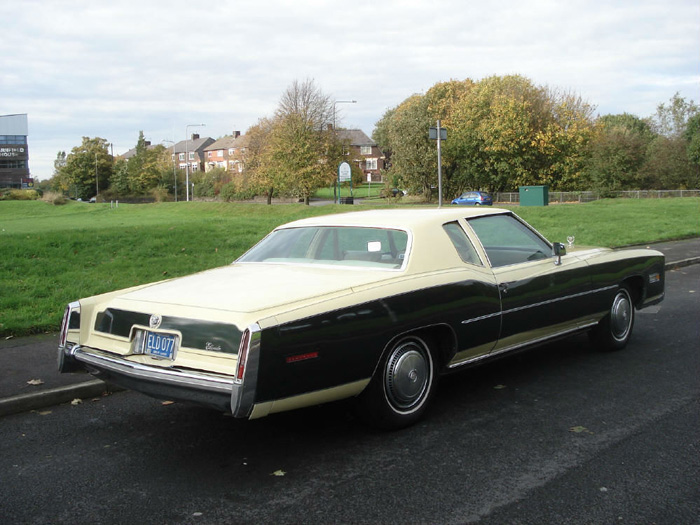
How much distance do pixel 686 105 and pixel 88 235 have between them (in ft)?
262

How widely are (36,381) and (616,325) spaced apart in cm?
527

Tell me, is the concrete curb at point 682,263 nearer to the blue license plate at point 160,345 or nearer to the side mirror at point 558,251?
the side mirror at point 558,251

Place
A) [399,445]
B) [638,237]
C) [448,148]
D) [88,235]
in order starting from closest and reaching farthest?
[399,445], [88,235], [638,237], [448,148]

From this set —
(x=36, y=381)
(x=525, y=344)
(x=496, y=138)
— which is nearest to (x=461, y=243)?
(x=525, y=344)

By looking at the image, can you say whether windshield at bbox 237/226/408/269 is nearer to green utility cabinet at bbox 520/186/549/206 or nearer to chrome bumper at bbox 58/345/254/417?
chrome bumper at bbox 58/345/254/417

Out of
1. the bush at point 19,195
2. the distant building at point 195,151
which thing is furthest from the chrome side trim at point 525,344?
the distant building at point 195,151

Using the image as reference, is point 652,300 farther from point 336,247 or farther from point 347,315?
point 347,315

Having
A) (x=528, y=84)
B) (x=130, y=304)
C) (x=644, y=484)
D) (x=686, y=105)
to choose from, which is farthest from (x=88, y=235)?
(x=686, y=105)

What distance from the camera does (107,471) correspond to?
13.1ft

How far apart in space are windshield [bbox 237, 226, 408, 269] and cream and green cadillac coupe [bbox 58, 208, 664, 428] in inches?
0.5

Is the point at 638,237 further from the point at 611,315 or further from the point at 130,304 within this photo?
the point at 130,304

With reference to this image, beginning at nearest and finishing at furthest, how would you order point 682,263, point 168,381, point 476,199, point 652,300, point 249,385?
point 249,385 < point 168,381 < point 652,300 < point 682,263 < point 476,199

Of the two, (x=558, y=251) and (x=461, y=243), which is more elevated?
(x=461, y=243)

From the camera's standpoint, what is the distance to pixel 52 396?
5312 millimetres
